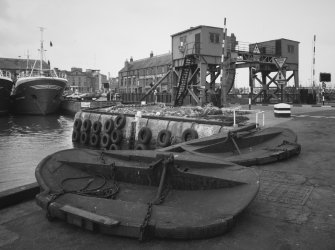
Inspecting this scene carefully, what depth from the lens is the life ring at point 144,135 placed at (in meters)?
15.5

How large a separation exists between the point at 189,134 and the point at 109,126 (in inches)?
274

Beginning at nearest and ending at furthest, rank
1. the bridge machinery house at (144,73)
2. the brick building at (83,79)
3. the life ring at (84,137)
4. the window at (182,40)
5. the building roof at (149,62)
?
the life ring at (84,137), the window at (182,40), the bridge machinery house at (144,73), the building roof at (149,62), the brick building at (83,79)

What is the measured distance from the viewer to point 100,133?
19.4m

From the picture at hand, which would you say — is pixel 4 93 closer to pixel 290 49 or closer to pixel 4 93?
pixel 4 93

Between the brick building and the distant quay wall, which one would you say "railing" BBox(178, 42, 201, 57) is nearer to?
the distant quay wall

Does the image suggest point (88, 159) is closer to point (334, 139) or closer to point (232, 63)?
point (334, 139)

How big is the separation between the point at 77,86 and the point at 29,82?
7046cm

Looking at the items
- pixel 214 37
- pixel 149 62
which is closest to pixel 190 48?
pixel 214 37

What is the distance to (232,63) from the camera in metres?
27.4

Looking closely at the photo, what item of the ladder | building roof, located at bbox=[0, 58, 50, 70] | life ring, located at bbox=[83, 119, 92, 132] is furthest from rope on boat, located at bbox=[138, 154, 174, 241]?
building roof, located at bbox=[0, 58, 50, 70]

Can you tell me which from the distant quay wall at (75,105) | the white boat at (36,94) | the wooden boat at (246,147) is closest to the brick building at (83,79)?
the distant quay wall at (75,105)

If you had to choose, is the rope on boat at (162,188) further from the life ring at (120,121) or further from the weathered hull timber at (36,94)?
the weathered hull timber at (36,94)

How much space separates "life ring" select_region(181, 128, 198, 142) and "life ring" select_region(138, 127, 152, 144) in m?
2.72

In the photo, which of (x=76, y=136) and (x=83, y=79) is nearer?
(x=76, y=136)
